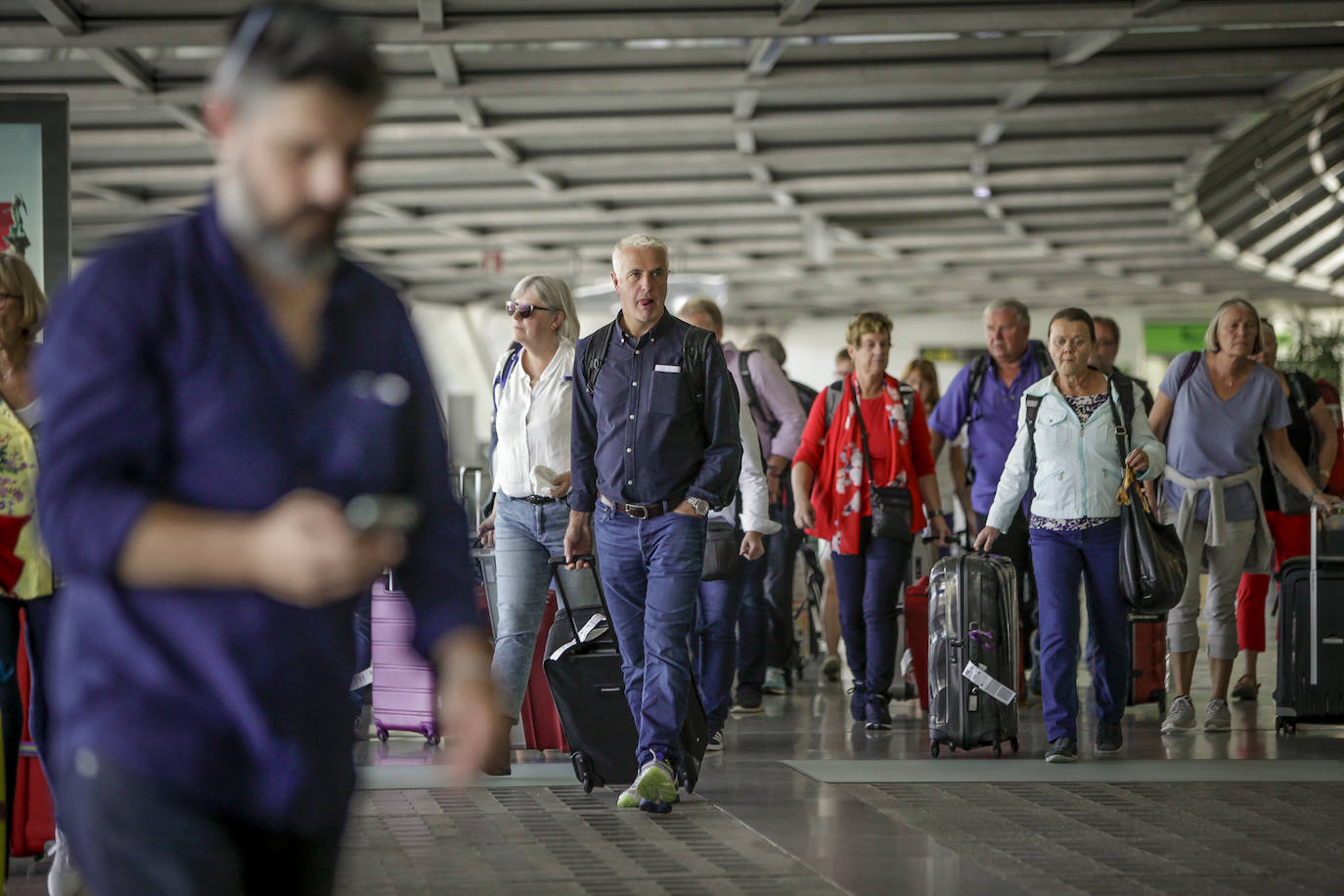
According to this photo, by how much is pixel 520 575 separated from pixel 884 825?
1958 mm

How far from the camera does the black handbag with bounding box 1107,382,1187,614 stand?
24.2 feet

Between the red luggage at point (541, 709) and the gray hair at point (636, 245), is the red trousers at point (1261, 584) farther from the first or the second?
the gray hair at point (636, 245)

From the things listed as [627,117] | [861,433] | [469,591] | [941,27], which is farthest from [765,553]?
[627,117]

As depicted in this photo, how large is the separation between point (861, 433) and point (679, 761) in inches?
110

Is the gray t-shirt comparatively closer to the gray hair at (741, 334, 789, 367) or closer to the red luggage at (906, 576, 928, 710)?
the red luggage at (906, 576, 928, 710)

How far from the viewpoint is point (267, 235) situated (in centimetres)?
176

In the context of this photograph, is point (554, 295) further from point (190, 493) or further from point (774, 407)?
point (190, 493)

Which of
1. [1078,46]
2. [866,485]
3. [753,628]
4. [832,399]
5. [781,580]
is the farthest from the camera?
[1078,46]

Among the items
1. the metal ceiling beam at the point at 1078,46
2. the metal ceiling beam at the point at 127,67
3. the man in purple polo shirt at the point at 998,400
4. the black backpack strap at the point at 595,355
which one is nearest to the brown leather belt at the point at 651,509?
the black backpack strap at the point at 595,355

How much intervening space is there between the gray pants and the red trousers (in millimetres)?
229

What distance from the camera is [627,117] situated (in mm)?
17297

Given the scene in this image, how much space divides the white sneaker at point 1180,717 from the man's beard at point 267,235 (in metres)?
7.48

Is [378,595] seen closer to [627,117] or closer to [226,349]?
[226,349]

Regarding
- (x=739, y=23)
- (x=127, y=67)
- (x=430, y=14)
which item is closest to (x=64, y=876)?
(x=430, y=14)
